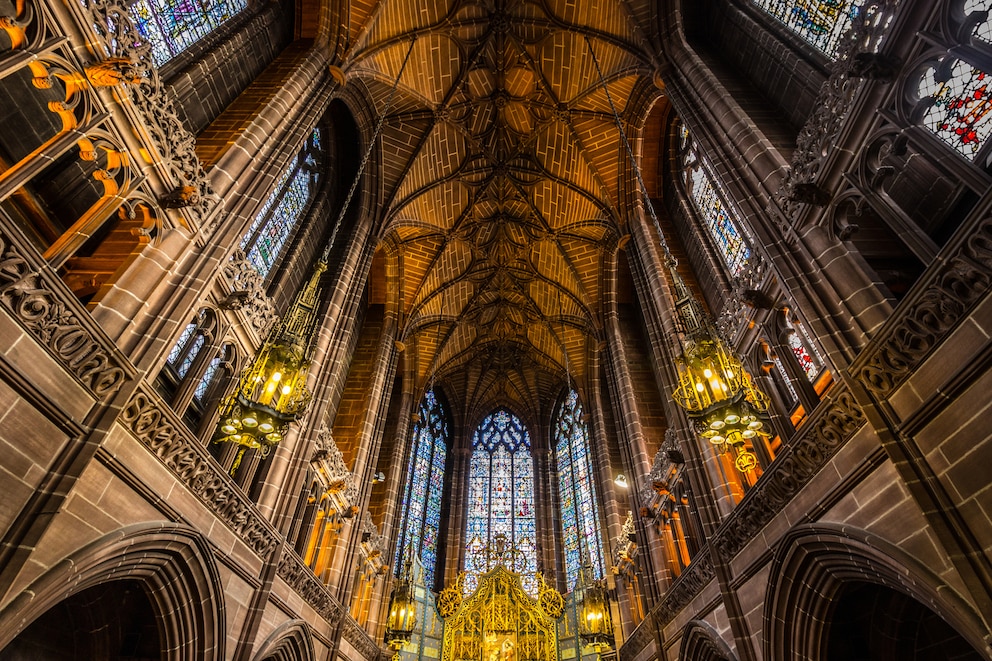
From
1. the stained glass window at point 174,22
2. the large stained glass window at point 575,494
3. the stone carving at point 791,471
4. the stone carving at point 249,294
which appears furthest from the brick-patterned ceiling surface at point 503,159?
the stone carving at point 791,471

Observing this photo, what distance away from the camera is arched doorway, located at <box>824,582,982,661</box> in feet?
22.4

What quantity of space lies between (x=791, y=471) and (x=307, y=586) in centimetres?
925

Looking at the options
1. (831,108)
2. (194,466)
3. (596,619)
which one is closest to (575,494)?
(596,619)

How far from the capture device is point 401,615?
1541 centimetres

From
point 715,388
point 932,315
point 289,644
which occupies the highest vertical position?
point 715,388

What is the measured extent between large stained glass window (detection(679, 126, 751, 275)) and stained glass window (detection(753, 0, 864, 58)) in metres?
2.97

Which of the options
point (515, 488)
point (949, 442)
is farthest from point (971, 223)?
point (515, 488)

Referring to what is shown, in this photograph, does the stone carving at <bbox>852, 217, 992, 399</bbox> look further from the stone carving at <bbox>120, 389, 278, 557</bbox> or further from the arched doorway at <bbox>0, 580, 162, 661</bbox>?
the arched doorway at <bbox>0, 580, 162, 661</bbox>

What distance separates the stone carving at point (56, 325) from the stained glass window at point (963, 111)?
901 centimetres

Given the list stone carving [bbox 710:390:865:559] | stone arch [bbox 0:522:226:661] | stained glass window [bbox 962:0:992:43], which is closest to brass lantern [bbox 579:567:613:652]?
stone carving [bbox 710:390:865:559]

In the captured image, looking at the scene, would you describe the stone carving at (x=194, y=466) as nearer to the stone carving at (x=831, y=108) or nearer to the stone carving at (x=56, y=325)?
the stone carving at (x=56, y=325)

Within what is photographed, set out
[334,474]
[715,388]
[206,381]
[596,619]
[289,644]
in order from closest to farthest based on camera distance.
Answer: [715,388], [206,381], [289,644], [334,474], [596,619]

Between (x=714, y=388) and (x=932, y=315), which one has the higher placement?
(x=714, y=388)

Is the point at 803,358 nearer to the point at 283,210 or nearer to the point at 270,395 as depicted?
the point at 270,395
